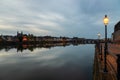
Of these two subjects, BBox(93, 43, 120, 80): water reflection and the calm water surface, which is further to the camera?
the calm water surface

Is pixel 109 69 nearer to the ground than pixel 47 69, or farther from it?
farther from it

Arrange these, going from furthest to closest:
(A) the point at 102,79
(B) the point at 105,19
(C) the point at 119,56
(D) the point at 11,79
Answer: (D) the point at 11,79 < (B) the point at 105,19 < (A) the point at 102,79 < (C) the point at 119,56

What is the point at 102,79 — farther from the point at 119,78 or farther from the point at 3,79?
the point at 3,79

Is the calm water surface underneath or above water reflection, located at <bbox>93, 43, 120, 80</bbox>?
underneath

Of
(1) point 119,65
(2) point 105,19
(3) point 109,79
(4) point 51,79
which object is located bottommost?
(4) point 51,79

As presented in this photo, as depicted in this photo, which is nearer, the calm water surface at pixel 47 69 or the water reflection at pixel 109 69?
the water reflection at pixel 109 69

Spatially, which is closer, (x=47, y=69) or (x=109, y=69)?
(x=109, y=69)

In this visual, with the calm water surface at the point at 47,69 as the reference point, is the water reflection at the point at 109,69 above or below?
above

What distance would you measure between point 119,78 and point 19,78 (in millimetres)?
20809

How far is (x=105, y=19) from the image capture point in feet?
57.6

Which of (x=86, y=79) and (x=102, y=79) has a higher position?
(x=102, y=79)

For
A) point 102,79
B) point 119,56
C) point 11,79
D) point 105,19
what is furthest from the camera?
point 11,79

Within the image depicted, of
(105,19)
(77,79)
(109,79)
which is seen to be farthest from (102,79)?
(77,79)

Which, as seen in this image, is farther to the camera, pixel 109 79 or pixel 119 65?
pixel 109 79
